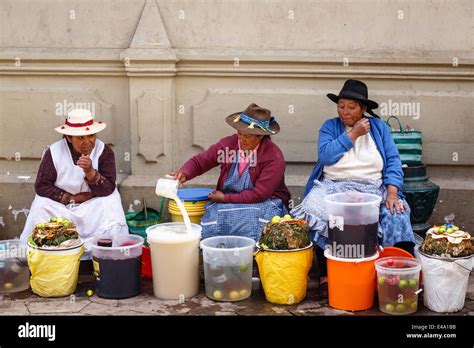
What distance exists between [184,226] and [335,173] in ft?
4.30

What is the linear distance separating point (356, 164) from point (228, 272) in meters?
1.40

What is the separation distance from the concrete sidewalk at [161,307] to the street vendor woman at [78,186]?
27.0 inches

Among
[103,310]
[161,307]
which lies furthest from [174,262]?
[103,310]

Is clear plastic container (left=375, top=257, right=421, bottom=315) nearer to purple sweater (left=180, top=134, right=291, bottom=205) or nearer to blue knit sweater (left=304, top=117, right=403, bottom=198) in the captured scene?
blue knit sweater (left=304, top=117, right=403, bottom=198)

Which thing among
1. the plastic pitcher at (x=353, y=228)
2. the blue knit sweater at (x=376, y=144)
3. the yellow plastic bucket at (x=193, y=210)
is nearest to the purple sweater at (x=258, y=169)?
the yellow plastic bucket at (x=193, y=210)

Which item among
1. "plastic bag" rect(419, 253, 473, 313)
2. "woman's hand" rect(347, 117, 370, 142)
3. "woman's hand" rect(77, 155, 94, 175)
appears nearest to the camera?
"plastic bag" rect(419, 253, 473, 313)

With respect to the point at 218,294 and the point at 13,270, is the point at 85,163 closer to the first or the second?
the point at 13,270

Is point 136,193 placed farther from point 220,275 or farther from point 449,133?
point 449,133

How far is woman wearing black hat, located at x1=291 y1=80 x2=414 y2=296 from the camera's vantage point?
620cm

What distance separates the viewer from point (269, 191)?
6.51 meters

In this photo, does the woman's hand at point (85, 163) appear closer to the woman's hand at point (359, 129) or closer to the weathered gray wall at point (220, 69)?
the weathered gray wall at point (220, 69)

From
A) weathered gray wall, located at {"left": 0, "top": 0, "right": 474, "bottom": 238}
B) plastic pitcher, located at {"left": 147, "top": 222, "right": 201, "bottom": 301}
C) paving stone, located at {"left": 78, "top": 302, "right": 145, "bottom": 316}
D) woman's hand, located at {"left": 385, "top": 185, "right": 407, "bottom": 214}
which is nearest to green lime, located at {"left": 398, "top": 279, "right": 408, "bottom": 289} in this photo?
woman's hand, located at {"left": 385, "top": 185, "right": 407, "bottom": 214}

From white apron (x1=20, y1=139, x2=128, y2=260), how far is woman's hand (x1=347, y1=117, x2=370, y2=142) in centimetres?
206

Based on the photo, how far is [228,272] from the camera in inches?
234
